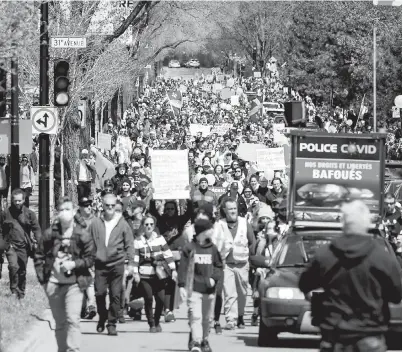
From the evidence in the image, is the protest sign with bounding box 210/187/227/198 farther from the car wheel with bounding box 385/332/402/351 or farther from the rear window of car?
the car wheel with bounding box 385/332/402/351

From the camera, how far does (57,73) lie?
71.3 ft

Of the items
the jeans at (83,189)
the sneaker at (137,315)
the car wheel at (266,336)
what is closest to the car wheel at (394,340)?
the car wheel at (266,336)

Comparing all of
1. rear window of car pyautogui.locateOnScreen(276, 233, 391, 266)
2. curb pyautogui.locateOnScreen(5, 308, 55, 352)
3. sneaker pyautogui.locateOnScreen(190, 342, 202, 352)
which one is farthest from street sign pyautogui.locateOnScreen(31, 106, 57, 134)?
sneaker pyautogui.locateOnScreen(190, 342, 202, 352)

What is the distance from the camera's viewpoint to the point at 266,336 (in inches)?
579

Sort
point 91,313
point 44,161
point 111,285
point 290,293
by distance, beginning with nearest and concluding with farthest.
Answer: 1. point 290,293
2. point 111,285
3. point 91,313
4. point 44,161

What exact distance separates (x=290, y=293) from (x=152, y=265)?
2723 millimetres

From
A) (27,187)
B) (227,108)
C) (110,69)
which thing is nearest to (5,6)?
(27,187)

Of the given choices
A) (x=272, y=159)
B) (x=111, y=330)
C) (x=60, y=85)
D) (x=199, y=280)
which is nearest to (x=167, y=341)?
(x=111, y=330)

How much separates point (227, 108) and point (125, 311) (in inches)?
2792

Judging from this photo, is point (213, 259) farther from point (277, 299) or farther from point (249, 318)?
point (249, 318)

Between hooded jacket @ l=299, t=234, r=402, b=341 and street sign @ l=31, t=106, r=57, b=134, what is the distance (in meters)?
13.3

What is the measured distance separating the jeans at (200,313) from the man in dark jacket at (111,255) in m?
1.74

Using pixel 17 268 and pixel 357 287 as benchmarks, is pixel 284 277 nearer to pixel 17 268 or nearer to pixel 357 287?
pixel 17 268

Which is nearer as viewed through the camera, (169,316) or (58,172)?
(169,316)
